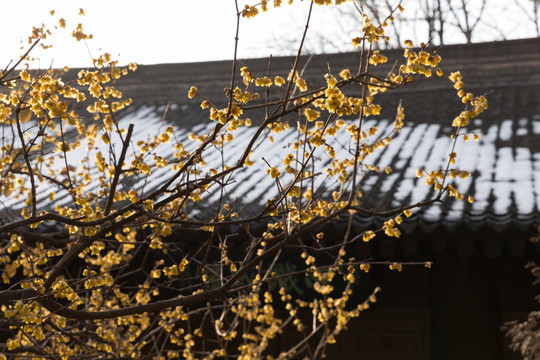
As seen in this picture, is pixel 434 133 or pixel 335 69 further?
pixel 335 69

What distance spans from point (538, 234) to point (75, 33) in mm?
3155

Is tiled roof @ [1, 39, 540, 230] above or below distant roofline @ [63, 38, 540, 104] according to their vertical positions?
below

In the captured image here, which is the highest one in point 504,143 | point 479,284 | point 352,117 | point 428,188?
point 352,117

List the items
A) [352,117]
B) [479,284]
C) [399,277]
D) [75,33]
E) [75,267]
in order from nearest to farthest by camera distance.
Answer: [75,33]
[479,284]
[399,277]
[75,267]
[352,117]

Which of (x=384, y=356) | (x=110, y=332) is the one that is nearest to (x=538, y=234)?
(x=384, y=356)

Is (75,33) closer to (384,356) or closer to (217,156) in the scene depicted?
(384,356)

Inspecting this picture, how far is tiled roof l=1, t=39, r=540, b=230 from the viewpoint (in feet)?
17.2

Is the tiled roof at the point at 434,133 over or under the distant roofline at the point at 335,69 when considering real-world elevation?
under

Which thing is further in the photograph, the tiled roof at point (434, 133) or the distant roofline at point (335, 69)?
the distant roofline at point (335, 69)

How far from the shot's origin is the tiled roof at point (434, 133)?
17.2 feet

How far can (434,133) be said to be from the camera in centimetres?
738

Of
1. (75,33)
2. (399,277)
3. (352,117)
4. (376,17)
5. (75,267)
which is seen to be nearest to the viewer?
(75,33)

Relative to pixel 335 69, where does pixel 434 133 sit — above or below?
below

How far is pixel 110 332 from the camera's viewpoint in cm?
466
